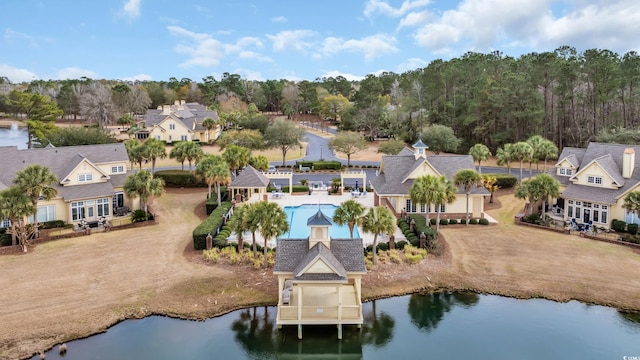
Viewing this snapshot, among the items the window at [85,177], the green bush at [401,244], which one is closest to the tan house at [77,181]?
the window at [85,177]

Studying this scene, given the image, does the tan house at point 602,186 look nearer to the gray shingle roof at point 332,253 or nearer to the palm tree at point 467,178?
the palm tree at point 467,178

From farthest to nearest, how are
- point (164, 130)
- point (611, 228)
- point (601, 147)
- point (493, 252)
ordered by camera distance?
point (164, 130) → point (601, 147) → point (611, 228) → point (493, 252)

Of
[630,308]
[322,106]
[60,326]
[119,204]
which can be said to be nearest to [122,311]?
[60,326]

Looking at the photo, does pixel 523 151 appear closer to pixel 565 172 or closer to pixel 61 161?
pixel 565 172

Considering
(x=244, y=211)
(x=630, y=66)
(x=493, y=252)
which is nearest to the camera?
(x=244, y=211)

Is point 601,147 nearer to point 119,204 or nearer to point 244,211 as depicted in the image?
point 244,211

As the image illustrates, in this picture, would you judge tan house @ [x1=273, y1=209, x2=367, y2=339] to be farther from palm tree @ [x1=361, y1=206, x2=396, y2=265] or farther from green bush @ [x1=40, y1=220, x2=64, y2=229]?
green bush @ [x1=40, y1=220, x2=64, y2=229]
